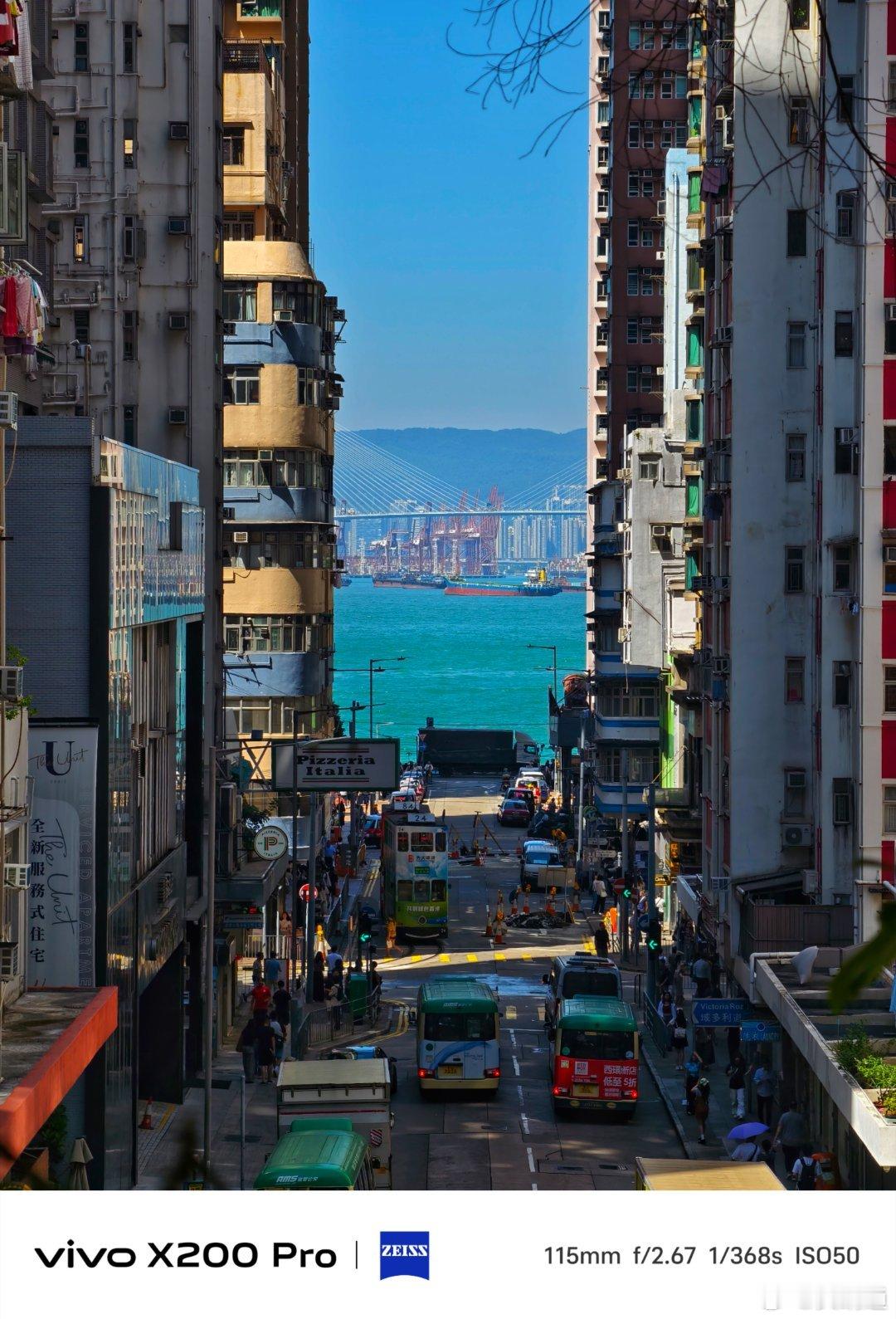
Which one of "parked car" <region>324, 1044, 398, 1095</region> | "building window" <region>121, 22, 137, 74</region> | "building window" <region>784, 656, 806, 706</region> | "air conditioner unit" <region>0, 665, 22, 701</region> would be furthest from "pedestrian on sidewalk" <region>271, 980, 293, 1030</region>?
"building window" <region>121, 22, 137, 74</region>

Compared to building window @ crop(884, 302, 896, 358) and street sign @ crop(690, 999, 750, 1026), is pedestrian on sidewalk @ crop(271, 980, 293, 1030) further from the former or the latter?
building window @ crop(884, 302, 896, 358)

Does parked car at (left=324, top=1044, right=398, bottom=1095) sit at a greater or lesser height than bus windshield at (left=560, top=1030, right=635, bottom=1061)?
lesser

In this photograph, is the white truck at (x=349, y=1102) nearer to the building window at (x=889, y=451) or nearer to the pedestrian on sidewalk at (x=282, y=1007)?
the pedestrian on sidewalk at (x=282, y=1007)

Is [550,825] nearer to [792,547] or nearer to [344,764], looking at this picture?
[344,764]

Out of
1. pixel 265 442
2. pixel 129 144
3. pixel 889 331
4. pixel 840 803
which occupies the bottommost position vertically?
pixel 840 803
